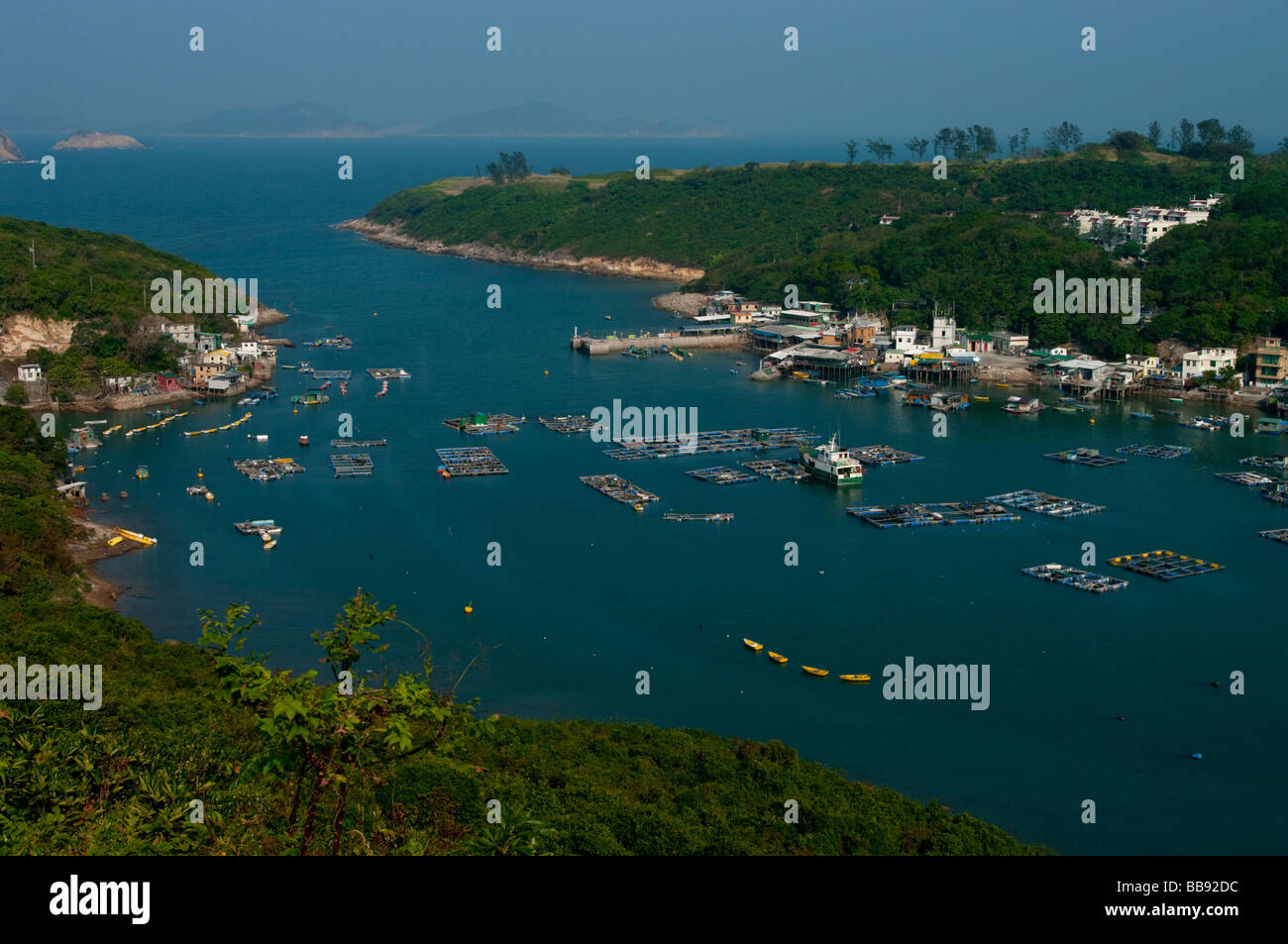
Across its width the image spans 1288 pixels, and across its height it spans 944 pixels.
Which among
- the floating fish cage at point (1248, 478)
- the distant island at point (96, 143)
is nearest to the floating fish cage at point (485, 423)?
the floating fish cage at point (1248, 478)

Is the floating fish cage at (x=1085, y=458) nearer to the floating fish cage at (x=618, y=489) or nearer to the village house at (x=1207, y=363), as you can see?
the village house at (x=1207, y=363)

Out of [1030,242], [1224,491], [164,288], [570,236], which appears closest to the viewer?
[1224,491]

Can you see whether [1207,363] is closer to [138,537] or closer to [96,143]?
[138,537]

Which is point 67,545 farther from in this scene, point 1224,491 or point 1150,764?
point 1224,491

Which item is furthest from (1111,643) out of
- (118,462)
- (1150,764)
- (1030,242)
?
(1030,242)

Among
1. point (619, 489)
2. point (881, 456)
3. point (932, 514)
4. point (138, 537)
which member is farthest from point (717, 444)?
point (138, 537)

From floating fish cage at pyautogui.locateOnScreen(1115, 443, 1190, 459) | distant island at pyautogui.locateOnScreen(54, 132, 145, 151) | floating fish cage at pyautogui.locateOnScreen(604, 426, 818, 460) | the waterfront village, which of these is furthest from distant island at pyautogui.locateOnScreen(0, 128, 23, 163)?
floating fish cage at pyautogui.locateOnScreen(1115, 443, 1190, 459)
